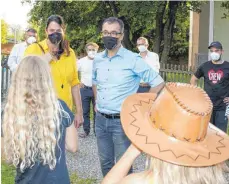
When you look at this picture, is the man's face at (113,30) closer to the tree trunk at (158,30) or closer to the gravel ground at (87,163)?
the gravel ground at (87,163)

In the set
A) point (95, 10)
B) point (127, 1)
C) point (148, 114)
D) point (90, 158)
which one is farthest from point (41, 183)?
point (95, 10)

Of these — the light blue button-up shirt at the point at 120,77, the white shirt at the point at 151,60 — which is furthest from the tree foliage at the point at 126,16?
the light blue button-up shirt at the point at 120,77

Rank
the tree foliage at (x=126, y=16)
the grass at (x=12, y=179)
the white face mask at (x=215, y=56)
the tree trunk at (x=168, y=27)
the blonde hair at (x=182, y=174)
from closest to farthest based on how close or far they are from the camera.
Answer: the blonde hair at (x=182, y=174)
the grass at (x=12, y=179)
the white face mask at (x=215, y=56)
the tree foliage at (x=126, y=16)
the tree trunk at (x=168, y=27)

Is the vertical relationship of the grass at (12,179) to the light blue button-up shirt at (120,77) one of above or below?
below

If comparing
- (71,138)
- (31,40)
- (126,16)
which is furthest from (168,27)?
(71,138)

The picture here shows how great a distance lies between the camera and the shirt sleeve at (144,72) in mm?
4270

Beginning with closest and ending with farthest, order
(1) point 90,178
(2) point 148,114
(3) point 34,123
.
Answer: (2) point 148,114 → (3) point 34,123 → (1) point 90,178

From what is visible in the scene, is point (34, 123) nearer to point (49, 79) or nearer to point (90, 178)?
point (49, 79)

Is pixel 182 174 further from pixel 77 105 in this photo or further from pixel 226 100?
pixel 226 100

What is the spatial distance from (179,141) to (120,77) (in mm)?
2410

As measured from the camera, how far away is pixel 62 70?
4453mm

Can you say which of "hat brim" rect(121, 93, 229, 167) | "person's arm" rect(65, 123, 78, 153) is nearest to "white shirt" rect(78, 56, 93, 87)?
"person's arm" rect(65, 123, 78, 153)

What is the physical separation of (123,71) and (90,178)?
188 cm

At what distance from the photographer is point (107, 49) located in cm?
443
